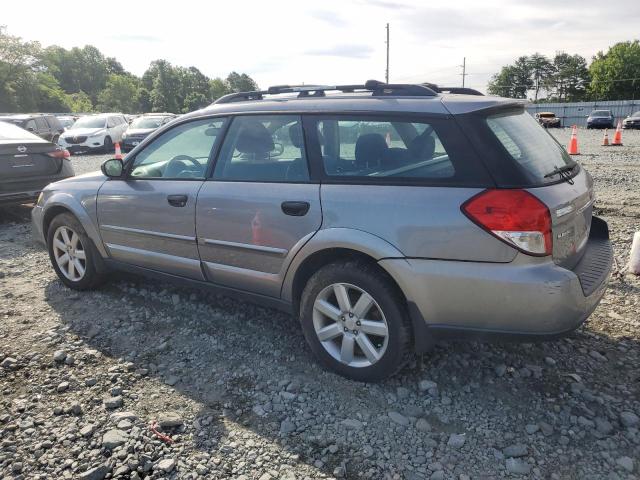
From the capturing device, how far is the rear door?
3246 mm

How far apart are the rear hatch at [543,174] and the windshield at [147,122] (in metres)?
19.8

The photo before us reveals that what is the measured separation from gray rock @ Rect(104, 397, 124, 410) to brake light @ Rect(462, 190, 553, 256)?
227 centimetres

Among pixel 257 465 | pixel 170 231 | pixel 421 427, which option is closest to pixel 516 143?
pixel 421 427

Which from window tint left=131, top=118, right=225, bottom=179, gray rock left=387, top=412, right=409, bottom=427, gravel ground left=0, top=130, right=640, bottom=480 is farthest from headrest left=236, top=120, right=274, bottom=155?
gray rock left=387, top=412, right=409, bottom=427

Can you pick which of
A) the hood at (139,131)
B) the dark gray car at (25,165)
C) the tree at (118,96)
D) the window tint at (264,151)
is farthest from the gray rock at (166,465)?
the tree at (118,96)

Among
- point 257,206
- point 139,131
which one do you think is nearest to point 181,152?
point 257,206

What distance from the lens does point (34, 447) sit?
268cm

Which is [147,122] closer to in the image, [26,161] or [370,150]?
[26,161]

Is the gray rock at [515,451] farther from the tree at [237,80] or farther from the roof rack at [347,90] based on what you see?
the tree at [237,80]

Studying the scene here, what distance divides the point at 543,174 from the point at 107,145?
68.0 ft

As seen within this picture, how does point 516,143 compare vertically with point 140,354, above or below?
Result: above

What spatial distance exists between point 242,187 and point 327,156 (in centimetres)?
65

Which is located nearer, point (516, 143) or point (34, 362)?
point (516, 143)

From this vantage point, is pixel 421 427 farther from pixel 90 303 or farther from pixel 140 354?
pixel 90 303
